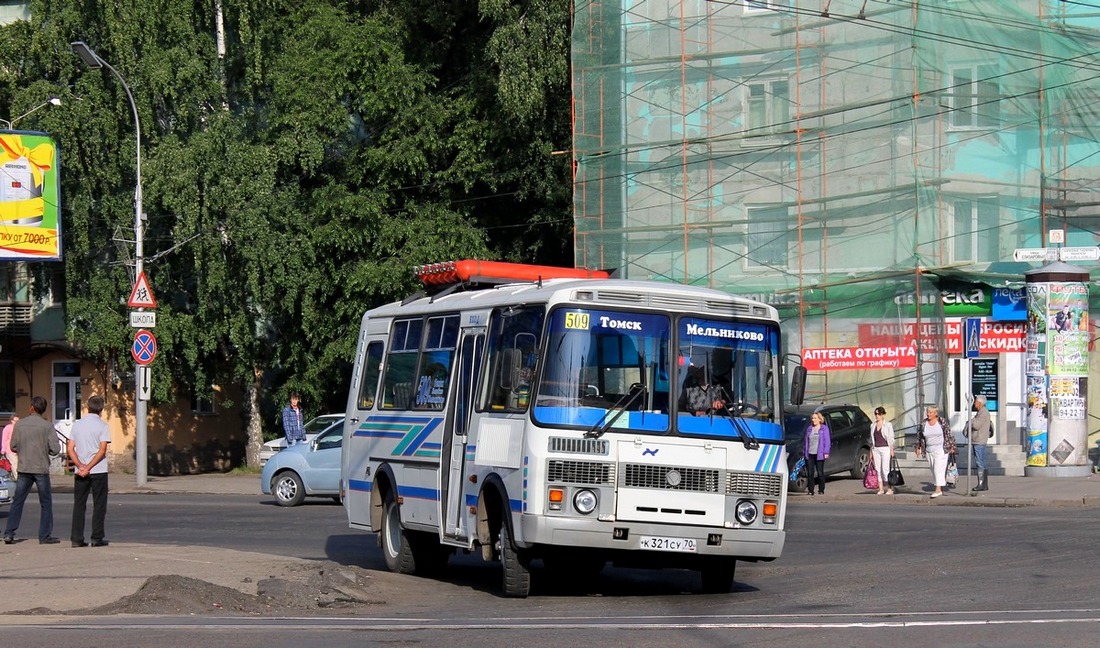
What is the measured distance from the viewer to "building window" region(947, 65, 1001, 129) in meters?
33.1

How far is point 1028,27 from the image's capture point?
3294cm

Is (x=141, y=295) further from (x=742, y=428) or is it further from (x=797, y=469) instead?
(x=742, y=428)

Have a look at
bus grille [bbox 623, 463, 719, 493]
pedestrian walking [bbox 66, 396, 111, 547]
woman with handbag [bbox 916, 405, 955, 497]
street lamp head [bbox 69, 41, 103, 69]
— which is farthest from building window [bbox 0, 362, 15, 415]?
bus grille [bbox 623, 463, 719, 493]

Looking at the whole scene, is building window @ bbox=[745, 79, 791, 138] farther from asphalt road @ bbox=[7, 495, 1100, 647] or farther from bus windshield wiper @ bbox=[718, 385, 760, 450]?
bus windshield wiper @ bbox=[718, 385, 760, 450]

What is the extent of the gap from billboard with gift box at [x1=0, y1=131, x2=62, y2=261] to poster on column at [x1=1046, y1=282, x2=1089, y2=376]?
22521 mm

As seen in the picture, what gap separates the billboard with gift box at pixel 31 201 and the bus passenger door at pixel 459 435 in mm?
23755

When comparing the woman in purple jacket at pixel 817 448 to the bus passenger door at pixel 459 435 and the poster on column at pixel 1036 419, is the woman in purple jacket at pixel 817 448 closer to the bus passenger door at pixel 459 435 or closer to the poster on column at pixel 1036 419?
the poster on column at pixel 1036 419

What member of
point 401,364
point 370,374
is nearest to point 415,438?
point 401,364

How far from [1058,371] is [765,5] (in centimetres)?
1164

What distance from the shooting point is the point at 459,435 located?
1402 centimetres

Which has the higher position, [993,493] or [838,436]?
[838,436]

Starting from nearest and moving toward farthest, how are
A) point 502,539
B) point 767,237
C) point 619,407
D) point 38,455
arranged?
point 619,407 → point 502,539 → point 38,455 → point 767,237

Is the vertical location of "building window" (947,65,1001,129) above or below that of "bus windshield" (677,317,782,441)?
above

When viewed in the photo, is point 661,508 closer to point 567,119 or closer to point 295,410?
point 295,410
